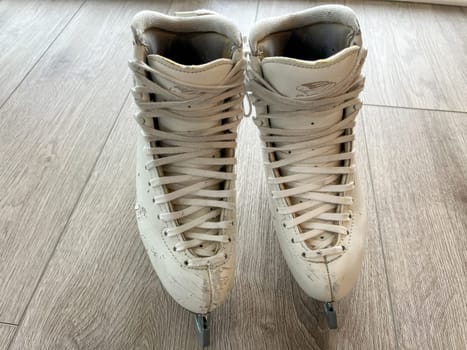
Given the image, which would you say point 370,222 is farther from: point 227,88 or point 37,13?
point 37,13

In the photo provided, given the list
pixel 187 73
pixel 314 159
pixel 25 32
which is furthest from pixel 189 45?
pixel 25 32

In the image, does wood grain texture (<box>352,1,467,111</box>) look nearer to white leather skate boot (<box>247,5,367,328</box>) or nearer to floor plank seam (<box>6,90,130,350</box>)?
white leather skate boot (<box>247,5,367,328</box>)

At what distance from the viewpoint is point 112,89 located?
0.82m

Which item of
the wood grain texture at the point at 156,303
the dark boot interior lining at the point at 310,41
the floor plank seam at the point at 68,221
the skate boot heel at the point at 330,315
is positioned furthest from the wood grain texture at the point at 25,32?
the skate boot heel at the point at 330,315

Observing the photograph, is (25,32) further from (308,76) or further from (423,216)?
(423,216)

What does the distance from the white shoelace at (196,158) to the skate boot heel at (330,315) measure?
0.42ft

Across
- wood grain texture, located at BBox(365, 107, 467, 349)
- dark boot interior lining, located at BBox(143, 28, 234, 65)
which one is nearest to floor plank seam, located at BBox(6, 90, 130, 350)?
dark boot interior lining, located at BBox(143, 28, 234, 65)

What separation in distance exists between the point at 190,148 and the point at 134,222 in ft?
0.53

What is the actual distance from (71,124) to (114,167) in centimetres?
13

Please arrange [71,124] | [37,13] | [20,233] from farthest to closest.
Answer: [37,13] → [71,124] → [20,233]

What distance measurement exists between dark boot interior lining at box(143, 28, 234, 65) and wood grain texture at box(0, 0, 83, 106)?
0.42 m

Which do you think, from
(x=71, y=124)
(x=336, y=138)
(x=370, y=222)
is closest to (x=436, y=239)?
(x=370, y=222)

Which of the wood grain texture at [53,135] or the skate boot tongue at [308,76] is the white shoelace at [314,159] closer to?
the skate boot tongue at [308,76]

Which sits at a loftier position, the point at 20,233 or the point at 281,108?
the point at 281,108
